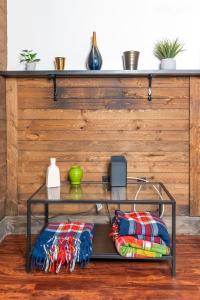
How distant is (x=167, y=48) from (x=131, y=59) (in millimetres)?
278

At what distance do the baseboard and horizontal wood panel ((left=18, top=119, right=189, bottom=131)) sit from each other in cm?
70

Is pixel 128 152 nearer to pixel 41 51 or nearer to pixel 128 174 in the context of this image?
pixel 128 174

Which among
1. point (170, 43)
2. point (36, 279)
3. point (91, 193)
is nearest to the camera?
point (36, 279)

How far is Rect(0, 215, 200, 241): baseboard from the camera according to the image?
8.40 ft

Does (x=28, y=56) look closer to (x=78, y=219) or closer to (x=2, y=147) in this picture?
(x=2, y=147)

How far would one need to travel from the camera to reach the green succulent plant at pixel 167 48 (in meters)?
2.42

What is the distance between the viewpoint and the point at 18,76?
8.26ft

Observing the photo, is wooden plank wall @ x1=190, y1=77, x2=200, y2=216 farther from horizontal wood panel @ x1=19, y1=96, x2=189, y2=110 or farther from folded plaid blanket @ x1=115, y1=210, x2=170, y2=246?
folded plaid blanket @ x1=115, y1=210, x2=170, y2=246

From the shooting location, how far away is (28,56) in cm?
248

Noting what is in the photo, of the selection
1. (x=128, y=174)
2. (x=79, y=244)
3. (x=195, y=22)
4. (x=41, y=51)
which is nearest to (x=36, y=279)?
(x=79, y=244)

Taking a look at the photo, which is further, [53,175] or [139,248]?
[53,175]

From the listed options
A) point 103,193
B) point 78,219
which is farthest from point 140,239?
point 78,219

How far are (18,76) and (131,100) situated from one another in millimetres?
885

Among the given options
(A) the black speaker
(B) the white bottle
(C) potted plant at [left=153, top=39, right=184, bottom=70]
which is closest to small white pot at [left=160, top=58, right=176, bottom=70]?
(C) potted plant at [left=153, top=39, right=184, bottom=70]
